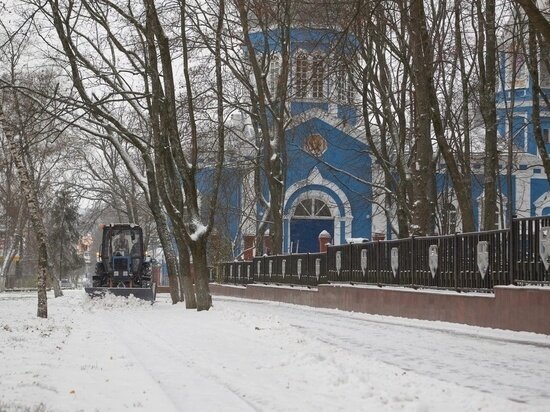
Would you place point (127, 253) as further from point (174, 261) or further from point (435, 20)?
point (435, 20)

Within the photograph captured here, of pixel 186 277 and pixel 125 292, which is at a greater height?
pixel 186 277

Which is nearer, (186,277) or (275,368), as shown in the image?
(275,368)

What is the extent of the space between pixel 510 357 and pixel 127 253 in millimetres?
26336

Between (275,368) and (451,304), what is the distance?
8561mm

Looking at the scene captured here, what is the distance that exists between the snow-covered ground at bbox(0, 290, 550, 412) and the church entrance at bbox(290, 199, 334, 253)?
39.2 m

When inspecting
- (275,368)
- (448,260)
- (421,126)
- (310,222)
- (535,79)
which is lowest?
(275,368)

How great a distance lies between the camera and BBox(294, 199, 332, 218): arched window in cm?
5900

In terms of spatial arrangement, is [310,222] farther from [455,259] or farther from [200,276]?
[455,259]

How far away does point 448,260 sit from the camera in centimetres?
2039

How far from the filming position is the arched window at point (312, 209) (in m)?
59.0

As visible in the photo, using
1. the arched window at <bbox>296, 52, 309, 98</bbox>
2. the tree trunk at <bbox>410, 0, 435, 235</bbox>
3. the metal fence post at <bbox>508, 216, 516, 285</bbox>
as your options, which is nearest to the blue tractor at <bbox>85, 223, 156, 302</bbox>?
the arched window at <bbox>296, 52, 309, 98</bbox>

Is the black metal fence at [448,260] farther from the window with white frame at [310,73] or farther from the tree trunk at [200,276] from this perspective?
the window with white frame at [310,73]

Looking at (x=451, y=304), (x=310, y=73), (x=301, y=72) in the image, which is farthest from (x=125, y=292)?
(x=451, y=304)

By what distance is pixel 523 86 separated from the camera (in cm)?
5234
